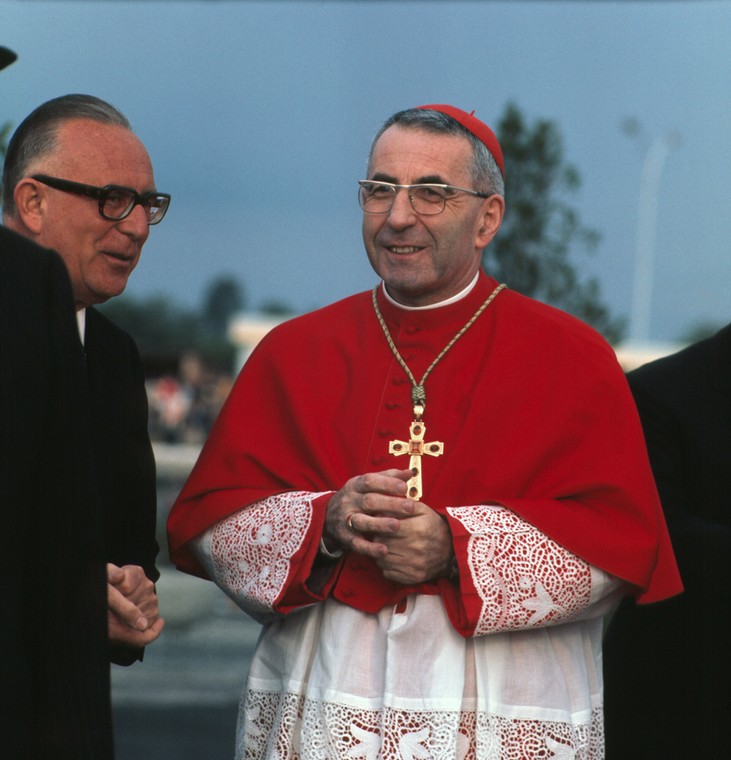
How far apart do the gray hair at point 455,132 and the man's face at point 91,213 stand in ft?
2.06

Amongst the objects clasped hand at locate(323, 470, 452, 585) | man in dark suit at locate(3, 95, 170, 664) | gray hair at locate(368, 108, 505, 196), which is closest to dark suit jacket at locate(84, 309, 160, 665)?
man in dark suit at locate(3, 95, 170, 664)

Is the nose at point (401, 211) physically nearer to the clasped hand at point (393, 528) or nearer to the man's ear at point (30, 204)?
the clasped hand at point (393, 528)

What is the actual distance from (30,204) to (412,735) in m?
1.46

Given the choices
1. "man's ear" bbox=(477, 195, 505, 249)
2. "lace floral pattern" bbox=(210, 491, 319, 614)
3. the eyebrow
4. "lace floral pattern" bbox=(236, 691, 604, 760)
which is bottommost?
"lace floral pattern" bbox=(236, 691, 604, 760)

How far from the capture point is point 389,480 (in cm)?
299

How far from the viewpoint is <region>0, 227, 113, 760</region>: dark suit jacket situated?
2088mm

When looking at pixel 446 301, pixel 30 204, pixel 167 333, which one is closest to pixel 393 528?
pixel 446 301

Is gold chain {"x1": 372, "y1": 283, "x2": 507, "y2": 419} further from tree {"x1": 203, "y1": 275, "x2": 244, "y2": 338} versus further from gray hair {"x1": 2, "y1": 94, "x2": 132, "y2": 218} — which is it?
tree {"x1": 203, "y1": 275, "x2": 244, "y2": 338}

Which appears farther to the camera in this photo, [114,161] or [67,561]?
[114,161]

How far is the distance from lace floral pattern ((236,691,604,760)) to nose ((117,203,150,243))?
1136 millimetres

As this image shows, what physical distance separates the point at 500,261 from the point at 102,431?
5591 millimetres

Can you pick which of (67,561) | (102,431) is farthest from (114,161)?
(67,561)

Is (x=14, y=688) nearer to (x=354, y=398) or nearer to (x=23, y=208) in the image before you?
(x=23, y=208)

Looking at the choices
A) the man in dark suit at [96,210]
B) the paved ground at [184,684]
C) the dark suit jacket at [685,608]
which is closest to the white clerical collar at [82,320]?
the man in dark suit at [96,210]
